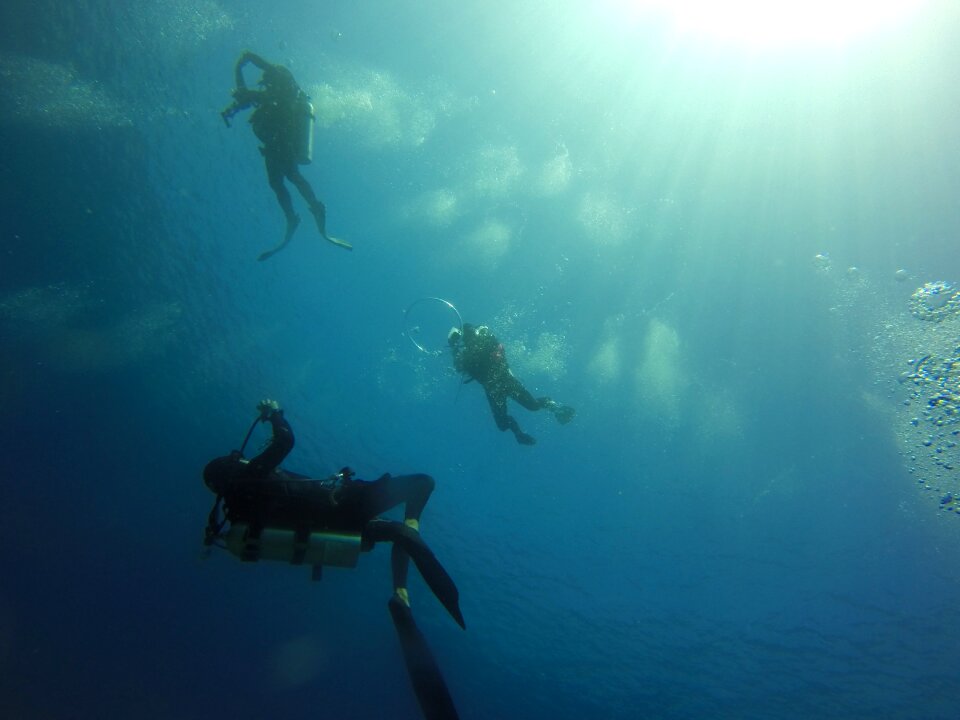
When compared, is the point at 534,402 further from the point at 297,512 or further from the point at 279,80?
the point at 279,80

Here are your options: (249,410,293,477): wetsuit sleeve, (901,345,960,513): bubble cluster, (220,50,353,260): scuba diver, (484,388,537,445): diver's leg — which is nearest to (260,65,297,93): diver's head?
(220,50,353,260): scuba diver

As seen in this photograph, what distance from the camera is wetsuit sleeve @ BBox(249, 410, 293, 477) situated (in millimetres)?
5125

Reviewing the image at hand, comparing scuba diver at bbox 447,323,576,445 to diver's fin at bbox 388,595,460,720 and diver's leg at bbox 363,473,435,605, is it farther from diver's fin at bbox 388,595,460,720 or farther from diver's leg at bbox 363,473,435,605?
diver's fin at bbox 388,595,460,720

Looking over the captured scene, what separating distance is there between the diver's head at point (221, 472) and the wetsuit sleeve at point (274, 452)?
175 mm

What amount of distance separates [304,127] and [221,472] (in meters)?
6.77

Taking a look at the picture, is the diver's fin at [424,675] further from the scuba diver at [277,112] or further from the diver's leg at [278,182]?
the diver's leg at [278,182]

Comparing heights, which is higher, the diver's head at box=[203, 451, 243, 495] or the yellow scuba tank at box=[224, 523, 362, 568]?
the diver's head at box=[203, 451, 243, 495]

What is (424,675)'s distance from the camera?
3521 millimetres

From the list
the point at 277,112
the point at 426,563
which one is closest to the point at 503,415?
the point at 426,563

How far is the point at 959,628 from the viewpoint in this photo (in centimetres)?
2042

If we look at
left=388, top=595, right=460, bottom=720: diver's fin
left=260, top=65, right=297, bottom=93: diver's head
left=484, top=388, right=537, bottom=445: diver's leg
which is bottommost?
left=388, top=595, right=460, bottom=720: diver's fin

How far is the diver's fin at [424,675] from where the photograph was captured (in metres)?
3.36

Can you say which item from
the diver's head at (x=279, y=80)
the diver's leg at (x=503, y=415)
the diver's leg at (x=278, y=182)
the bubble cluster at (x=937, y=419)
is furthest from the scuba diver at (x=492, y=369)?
the bubble cluster at (x=937, y=419)

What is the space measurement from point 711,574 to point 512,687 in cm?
1538
